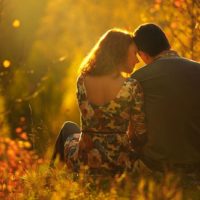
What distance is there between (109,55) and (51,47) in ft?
35.1

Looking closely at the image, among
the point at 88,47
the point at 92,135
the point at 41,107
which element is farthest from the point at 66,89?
the point at 88,47

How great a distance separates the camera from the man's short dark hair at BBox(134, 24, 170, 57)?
5.68 meters

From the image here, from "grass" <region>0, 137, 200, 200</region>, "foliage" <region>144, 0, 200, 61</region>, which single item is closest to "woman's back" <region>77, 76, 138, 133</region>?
"grass" <region>0, 137, 200, 200</region>

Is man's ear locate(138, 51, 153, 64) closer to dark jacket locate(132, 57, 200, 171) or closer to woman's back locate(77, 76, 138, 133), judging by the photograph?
dark jacket locate(132, 57, 200, 171)

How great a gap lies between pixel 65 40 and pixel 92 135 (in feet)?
40.8

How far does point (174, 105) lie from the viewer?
5551 millimetres

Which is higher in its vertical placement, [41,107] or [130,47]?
[130,47]

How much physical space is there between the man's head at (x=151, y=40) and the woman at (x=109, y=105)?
0.12 m

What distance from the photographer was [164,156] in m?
→ 5.61

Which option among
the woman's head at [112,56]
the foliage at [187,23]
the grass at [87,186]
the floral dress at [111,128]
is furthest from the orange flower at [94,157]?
the foliage at [187,23]

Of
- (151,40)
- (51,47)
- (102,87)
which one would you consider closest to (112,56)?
(102,87)

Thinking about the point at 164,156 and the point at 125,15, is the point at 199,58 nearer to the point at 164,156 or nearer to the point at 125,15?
the point at 164,156

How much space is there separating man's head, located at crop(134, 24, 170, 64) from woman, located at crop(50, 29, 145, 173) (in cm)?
12

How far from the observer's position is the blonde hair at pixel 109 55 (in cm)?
560
